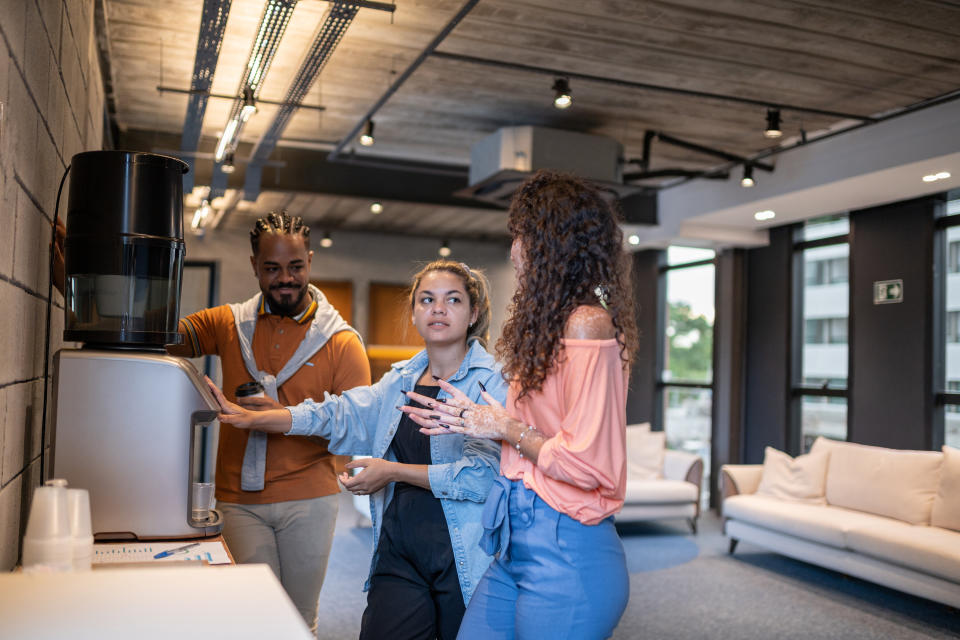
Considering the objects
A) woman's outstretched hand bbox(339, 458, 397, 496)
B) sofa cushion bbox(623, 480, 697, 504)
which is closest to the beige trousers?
woman's outstretched hand bbox(339, 458, 397, 496)

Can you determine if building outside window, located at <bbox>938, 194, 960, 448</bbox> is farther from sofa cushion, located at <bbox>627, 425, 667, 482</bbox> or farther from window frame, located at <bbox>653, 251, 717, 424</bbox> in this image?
window frame, located at <bbox>653, 251, 717, 424</bbox>

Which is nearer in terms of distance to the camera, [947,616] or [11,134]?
[11,134]

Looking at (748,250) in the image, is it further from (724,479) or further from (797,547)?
(797,547)

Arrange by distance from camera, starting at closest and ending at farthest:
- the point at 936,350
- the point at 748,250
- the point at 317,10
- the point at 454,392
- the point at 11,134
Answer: the point at 11,134 < the point at 454,392 < the point at 317,10 < the point at 936,350 < the point at 748,250

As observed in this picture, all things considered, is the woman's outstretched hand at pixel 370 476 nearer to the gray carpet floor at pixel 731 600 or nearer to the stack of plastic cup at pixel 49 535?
the stack of plastic cup at pixel 49 535

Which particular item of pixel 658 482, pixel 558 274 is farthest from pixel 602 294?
pixel 658 482

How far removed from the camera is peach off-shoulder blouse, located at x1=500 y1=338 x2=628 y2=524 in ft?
5.55

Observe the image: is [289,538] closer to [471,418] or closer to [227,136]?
[471,418]

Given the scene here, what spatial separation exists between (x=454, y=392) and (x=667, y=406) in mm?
7831

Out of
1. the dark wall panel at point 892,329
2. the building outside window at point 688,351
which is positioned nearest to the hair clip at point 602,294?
the dark wall panel at point 892,329

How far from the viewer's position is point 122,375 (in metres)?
1.91

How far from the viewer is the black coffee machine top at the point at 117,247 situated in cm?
193

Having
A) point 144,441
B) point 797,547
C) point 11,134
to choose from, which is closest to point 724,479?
point 797,547

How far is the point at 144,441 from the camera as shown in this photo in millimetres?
1938
